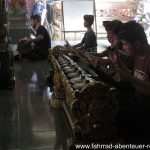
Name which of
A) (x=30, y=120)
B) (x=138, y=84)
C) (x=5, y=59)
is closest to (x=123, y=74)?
(x=138, y=84)

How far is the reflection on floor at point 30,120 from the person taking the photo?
3680mm

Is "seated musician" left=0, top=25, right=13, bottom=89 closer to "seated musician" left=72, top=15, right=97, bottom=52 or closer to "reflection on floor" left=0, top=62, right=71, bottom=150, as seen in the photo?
"reflection on floor" left=0, top=62, right=71, bottom=150

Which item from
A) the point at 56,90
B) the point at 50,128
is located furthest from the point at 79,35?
the point at 50,128

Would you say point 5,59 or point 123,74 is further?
point 5,59

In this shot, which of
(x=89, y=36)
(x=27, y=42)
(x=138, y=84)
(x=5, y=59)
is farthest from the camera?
(x=27, y=42)

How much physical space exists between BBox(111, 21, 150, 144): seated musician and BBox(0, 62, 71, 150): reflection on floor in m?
0.77

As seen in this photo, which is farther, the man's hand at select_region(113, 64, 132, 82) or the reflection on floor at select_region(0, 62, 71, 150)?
the reflection on floor at select_region(0, 62, 71, 150)

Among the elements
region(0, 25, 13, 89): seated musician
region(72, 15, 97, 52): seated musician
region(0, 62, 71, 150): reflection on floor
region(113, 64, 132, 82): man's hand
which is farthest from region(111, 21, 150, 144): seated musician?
region(72, 15, 97, 52): seated musician

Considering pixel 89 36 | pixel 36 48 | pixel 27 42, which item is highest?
pixel 89 36

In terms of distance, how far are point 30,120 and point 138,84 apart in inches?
69.0

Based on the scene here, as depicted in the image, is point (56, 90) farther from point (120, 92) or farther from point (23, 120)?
point (120, 92)

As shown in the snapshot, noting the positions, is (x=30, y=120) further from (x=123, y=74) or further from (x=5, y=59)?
(x=5, y=59)

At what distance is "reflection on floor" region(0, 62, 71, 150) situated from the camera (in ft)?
12.1

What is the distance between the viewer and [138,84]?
3.07 m
